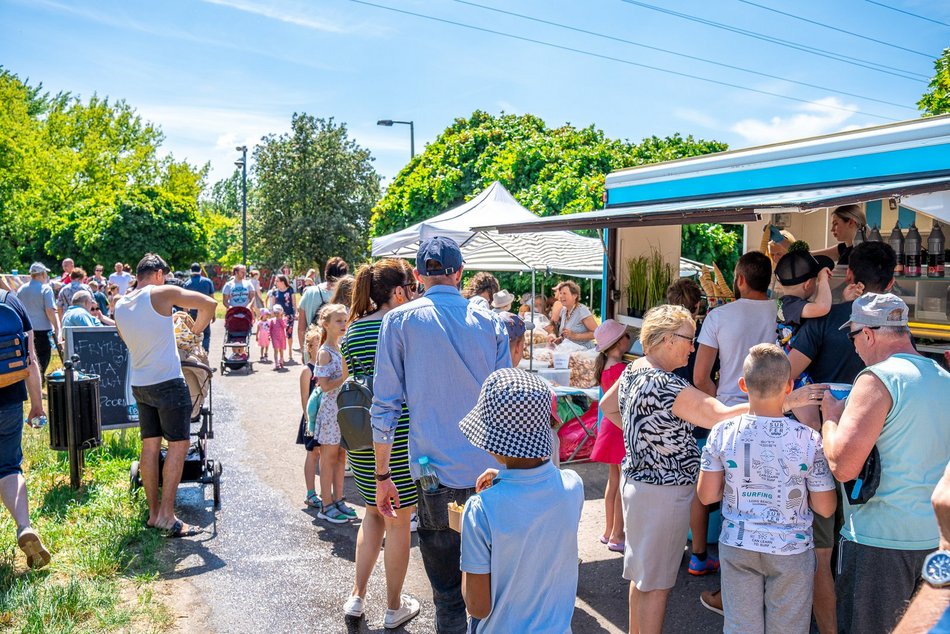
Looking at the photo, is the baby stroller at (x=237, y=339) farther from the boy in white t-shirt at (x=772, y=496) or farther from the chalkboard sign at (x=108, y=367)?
the boy in white t-shirt at (x=772, y=496)

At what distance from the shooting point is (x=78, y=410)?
6.02m

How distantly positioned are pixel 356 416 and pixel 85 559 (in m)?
2.43

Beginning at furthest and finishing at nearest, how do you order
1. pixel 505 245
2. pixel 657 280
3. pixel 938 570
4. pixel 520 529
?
pixel 505 245 → pixel 657 280 → pixel 520 529 → pixel 938 570

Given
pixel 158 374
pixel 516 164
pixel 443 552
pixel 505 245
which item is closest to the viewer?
pixel 443 552

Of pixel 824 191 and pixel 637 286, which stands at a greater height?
pixel 824 191

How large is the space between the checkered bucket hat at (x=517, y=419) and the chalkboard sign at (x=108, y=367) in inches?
230

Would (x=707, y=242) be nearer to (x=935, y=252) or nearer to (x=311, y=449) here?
(x=935, y=252)

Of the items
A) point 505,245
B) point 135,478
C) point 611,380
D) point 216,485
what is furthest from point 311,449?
point 505,245

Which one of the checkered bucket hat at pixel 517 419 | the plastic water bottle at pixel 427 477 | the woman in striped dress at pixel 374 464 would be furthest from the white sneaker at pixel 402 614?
the checkered bucket hat at pixel 517 419

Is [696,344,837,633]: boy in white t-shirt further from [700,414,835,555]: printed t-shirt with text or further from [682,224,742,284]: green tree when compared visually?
[682,224,742,284]: green tree

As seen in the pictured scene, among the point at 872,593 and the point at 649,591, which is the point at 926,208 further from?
the point at 649,591

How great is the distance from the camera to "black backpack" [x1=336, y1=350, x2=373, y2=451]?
3.76 m

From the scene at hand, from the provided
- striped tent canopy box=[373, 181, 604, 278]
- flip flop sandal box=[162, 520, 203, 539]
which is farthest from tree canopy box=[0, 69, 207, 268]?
flip flop sandal box=[162, 520, 203, 539]

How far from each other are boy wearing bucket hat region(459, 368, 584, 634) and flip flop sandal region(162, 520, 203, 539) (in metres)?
3.75
